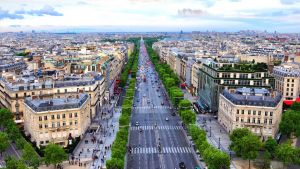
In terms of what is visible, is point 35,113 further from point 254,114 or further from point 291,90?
point 291,90

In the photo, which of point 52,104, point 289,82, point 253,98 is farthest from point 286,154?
point 289,82

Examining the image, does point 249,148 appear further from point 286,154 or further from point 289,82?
point 289,82

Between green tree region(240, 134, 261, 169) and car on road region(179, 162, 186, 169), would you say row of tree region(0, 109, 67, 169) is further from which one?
green tree region(240, 134, 261, 169)

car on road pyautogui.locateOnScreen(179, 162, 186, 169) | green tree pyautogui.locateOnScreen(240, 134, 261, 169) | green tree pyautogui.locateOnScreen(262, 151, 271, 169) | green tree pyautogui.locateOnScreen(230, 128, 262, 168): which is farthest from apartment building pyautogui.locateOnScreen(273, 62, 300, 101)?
car on road pyautogui.locateOnScreen(179, 162, 186, 169)

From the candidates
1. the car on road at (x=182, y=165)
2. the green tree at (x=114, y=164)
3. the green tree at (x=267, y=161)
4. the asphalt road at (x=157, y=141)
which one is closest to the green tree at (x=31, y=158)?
the green tree at (x=114, y=164)

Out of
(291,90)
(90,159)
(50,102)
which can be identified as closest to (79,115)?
(50,102)

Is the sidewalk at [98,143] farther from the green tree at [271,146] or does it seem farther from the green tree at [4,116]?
the green tree at [271,146]
